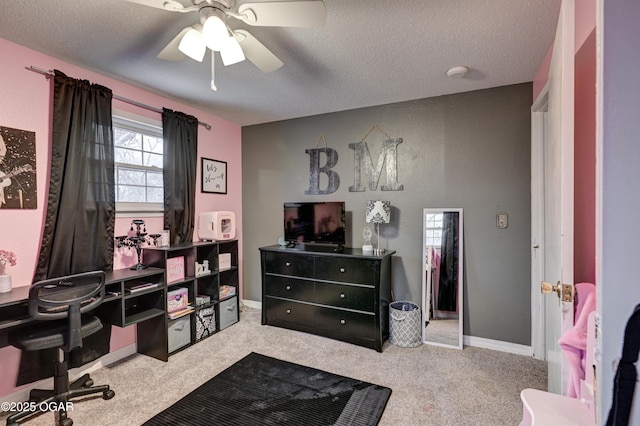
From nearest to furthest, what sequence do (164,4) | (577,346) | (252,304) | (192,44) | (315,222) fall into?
(577,346) < (164,4) < (192,44) < (315,222) < (252,304)

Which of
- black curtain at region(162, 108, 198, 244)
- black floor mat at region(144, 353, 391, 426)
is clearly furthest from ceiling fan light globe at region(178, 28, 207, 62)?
black floor mat at region(144, 353, 391, 426)

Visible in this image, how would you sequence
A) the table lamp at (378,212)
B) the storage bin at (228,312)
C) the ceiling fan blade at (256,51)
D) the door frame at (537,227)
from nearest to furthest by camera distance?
the ceiling fan blade at (256,51) < the door frame at (537,227) < the table lamp at (378,212) < the storage bin at (228,312)

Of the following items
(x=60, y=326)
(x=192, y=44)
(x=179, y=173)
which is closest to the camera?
(x=192, y=44)

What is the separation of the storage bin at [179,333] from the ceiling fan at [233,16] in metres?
2.28

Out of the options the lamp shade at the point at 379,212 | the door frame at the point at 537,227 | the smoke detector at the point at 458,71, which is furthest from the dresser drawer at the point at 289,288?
the smoke detector at the point at 458,71

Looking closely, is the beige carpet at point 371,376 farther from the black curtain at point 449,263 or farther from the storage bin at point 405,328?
the black curtain at point 449,263

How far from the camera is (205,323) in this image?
3098 millimetres

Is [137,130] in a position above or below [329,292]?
above

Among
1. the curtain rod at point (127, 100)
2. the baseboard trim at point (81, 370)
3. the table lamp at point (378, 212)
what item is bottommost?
the baseboard trim at point (81, 370)

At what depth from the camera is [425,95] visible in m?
2.98

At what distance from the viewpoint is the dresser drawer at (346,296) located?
9.33ft

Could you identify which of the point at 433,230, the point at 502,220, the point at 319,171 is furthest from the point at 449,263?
the point at 319,171

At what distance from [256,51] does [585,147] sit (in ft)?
5.94

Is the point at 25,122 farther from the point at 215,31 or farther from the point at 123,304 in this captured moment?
the point at 215,31
